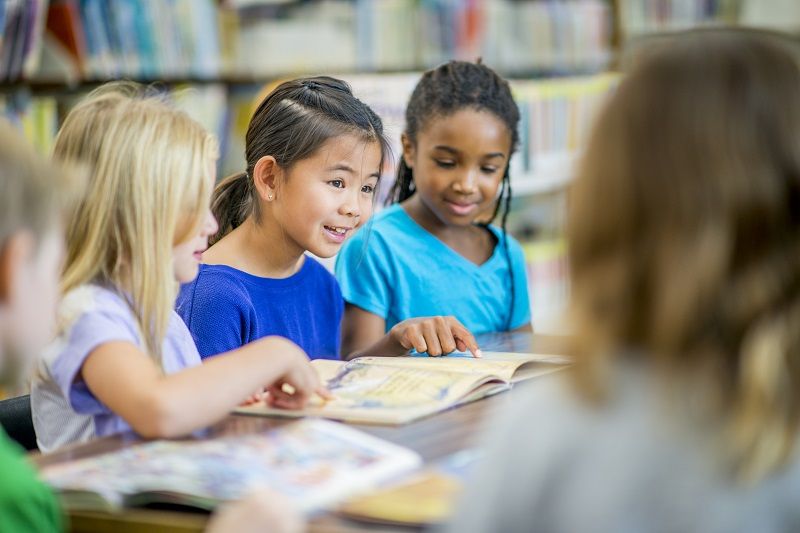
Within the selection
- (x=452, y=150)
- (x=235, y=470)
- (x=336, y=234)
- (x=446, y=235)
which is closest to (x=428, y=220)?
(x=446, y=235)

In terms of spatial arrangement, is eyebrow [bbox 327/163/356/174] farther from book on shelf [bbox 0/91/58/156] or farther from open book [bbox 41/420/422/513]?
book on shelf [bbox 0/91/58/156]

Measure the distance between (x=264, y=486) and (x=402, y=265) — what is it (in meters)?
1.15

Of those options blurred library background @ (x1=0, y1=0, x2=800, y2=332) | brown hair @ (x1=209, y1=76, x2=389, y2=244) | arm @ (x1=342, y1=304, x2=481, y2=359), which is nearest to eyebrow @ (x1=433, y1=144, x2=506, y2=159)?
blurred library background @ (x1=0, y1=0, x2=800, y2=332)

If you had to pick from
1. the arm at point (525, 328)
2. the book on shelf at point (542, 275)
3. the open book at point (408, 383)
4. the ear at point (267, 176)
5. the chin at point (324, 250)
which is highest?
the ear at point (267, 176)

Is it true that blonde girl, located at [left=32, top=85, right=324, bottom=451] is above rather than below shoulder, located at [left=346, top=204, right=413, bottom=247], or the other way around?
above

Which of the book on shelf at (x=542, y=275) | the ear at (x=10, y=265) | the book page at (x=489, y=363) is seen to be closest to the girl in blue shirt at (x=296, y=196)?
the book page at (x=489, y=363)

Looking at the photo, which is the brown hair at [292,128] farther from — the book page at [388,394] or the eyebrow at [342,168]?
the book page at [388,394]

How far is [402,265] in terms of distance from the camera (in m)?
1.99

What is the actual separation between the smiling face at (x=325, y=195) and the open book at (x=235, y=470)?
72cm

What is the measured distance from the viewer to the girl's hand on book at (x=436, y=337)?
61.2 inches

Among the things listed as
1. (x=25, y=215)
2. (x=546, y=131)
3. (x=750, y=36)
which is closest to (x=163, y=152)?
(x=25, y=215)

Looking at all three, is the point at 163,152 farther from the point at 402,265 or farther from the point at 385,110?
the point at 385,110

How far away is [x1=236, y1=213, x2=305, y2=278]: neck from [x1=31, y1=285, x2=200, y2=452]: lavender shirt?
0.45 meters

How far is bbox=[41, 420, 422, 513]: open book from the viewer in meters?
0.85
